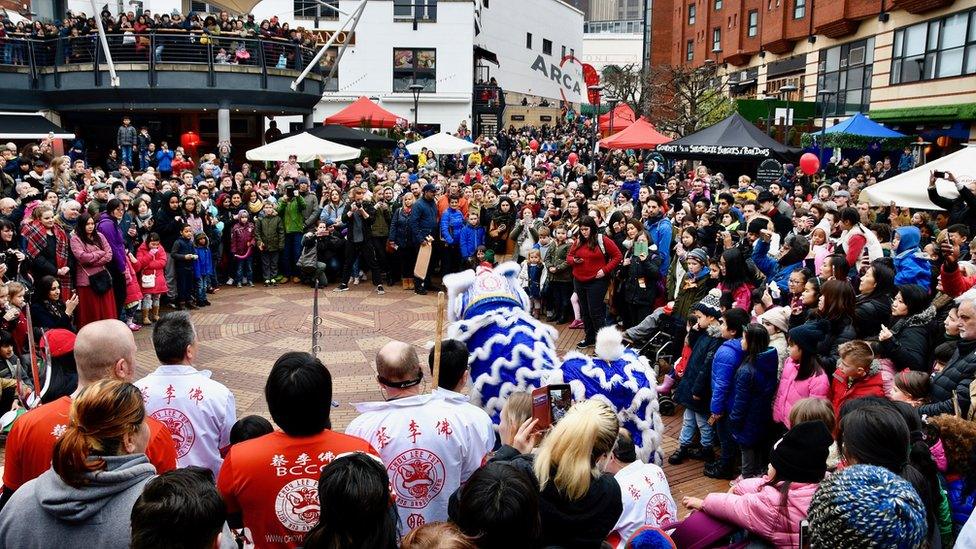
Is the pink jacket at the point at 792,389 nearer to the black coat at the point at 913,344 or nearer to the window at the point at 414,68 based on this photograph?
the black coat at the point at 913,344

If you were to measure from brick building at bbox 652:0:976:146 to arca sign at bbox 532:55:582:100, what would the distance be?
15100 millimetres

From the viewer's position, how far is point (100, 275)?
10.0 metres

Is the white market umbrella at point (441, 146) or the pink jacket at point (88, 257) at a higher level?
the white market umbrella at point (441, 146)

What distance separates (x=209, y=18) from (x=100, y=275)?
55.7 ft

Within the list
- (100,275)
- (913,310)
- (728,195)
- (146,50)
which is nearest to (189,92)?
(146,50)

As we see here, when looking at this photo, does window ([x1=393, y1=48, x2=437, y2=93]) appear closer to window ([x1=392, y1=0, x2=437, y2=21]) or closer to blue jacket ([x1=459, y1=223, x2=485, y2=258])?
window ([x1=392, y1=0, x2=437, y2=21])

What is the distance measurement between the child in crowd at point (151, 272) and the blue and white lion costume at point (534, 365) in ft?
24.3

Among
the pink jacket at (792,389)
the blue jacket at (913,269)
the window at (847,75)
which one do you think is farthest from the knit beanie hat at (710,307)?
the window at (847,75)

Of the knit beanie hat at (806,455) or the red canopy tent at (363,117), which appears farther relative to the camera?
the red canopy tent at (363,117)

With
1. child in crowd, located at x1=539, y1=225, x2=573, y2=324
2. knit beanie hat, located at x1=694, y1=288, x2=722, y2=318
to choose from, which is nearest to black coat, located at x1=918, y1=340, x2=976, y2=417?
knit beanie hat, located at x1=694, y1=288, x2=722, y2=318

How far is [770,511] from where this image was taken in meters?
3.57

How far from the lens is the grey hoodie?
109 inches

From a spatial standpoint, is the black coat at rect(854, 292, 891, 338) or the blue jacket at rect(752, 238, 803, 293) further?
the blue jacket at rect(752, 238, 803, 293)

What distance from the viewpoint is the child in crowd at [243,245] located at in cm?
1388
